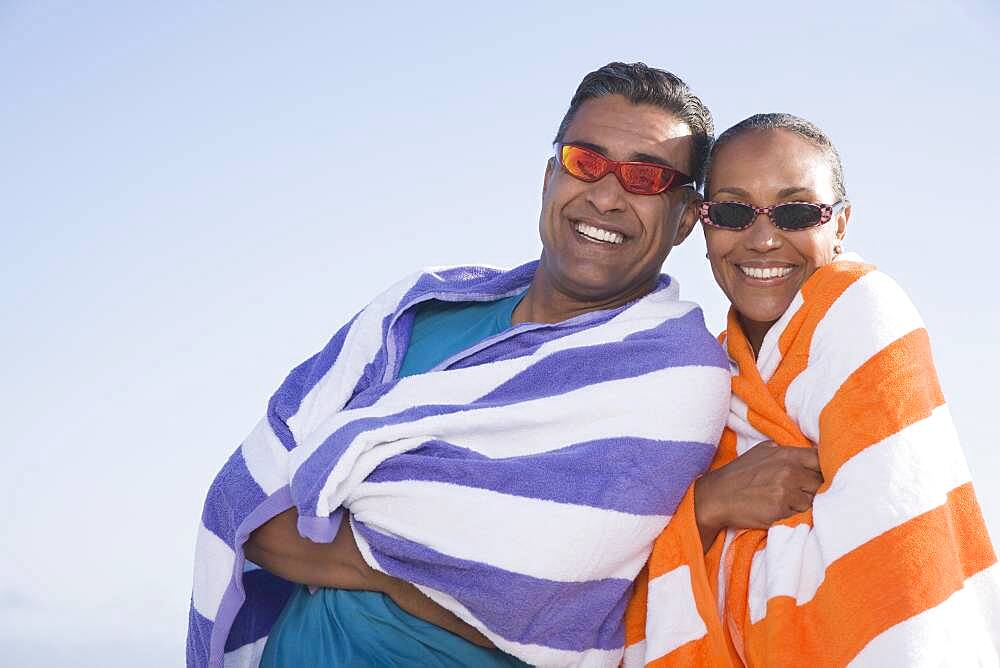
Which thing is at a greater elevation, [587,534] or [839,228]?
[839,228]

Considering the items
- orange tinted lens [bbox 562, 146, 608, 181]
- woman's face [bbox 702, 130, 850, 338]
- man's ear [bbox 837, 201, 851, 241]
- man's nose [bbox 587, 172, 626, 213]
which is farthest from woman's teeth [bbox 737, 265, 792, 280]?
orange tinted lens [bbox 562, 146, 608, 181]

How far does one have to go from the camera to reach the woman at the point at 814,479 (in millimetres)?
3252

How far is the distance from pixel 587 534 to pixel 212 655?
52.1 inches

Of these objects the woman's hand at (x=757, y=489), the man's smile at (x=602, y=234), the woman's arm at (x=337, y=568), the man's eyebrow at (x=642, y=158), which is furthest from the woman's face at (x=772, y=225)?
the woman's arm at (x=337, y=568)

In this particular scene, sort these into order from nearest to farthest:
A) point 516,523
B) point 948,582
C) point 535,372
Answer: point 948,582 → point 516,523 → point 535,372

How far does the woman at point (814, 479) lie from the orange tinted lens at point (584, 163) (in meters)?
0.35

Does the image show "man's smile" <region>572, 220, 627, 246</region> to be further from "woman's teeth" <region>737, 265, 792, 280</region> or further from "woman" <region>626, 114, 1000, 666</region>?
"woman's teeth" <region>737, 265, 792, 280</region>

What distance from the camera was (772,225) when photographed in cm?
391

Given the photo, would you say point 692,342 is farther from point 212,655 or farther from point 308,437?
point 212,655

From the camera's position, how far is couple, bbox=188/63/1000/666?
3355 mm

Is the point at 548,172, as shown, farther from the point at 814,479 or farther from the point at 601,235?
the point at 814,479

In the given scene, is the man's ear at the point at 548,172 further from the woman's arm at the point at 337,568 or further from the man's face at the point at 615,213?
the woman's arm at the point at 337,568

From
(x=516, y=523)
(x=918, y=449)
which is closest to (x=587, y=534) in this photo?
(x=516, y=523)

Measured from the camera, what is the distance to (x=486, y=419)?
12.1ft
